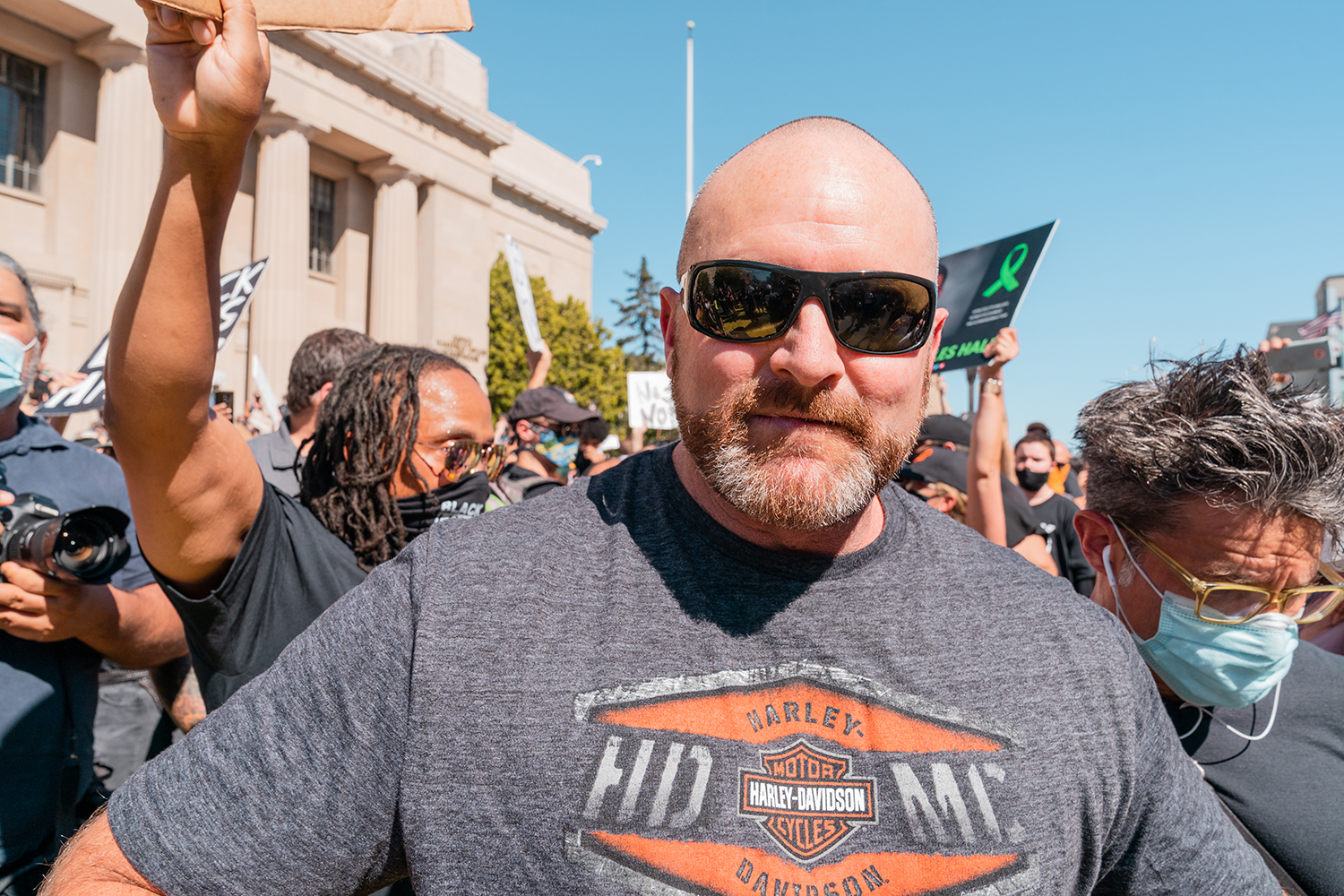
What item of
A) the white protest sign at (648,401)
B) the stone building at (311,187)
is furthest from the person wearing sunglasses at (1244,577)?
the stone building at (311,187)

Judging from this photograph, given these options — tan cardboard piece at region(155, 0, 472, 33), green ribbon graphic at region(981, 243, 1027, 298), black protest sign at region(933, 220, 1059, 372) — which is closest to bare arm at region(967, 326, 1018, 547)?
black protest sign at region(933, 220, 1059, 372)

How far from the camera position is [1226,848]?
1.52 m

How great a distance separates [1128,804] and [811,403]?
0.85m

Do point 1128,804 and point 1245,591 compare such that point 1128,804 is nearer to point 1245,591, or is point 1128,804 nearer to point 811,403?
point 811,403

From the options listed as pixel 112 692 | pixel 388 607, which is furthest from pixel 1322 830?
pixel 112 692

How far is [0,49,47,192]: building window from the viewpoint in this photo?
734 inches

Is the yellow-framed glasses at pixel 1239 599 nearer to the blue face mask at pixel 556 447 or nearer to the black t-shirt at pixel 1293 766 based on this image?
the black t-shirt at pixel 1293 766

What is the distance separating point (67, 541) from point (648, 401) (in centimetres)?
1060

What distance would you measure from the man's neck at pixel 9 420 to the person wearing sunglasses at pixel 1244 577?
10.5 ft

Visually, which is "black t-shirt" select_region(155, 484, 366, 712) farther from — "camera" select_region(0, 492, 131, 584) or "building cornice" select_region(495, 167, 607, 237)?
"building cornice" select_region(495, 167, 607, 237)

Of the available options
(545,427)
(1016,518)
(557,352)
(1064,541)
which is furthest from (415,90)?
(1016,518)

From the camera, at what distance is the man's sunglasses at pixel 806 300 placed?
1.47 meters

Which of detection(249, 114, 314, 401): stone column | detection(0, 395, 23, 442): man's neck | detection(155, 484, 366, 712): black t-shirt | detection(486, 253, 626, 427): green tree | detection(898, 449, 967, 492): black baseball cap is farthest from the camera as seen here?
detection(486, 253, 626, 427): green tree

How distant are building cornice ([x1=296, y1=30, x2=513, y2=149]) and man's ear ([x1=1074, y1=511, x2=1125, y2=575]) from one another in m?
24.5
